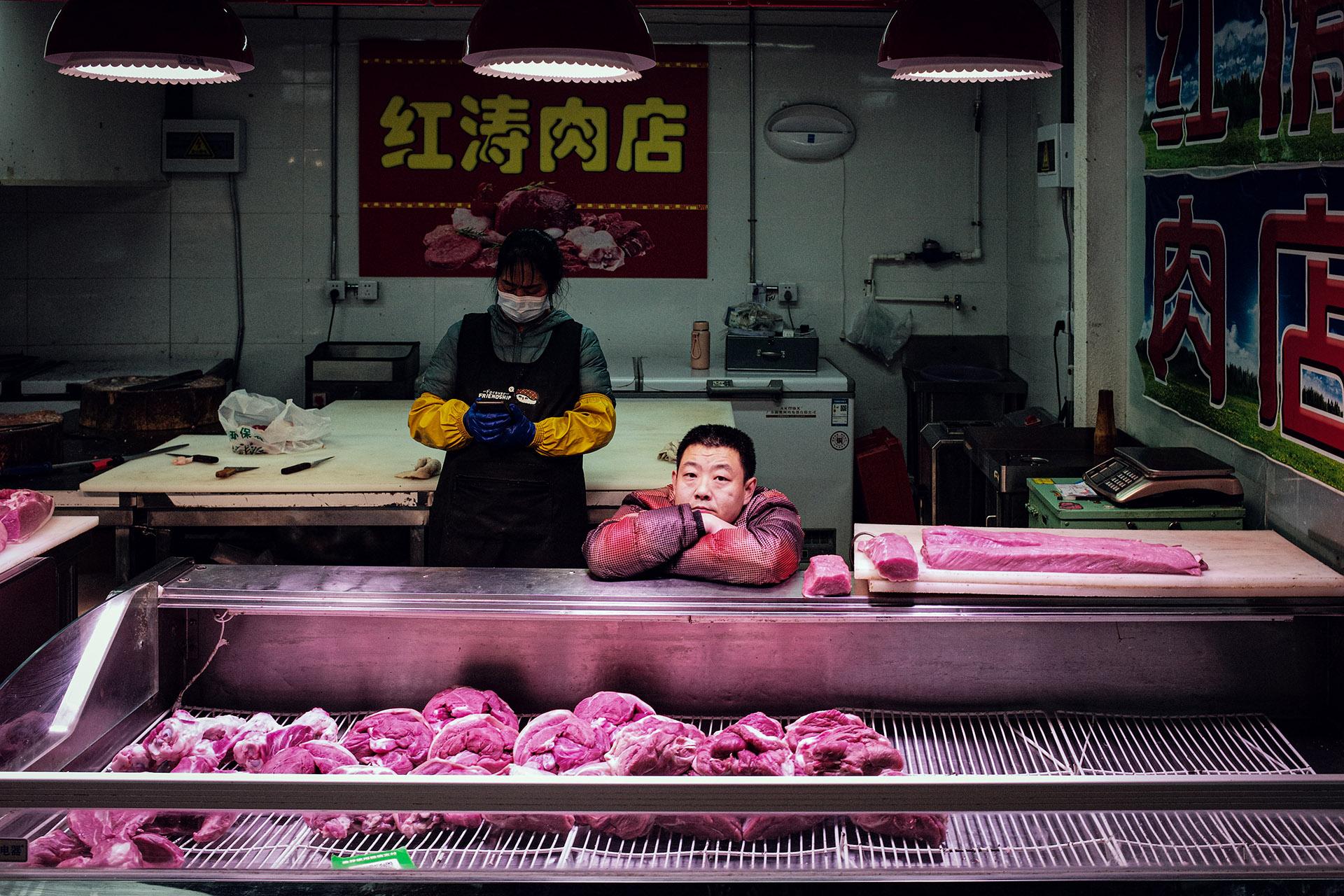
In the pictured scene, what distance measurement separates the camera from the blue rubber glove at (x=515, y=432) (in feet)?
11.8

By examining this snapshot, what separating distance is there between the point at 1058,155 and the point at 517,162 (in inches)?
119

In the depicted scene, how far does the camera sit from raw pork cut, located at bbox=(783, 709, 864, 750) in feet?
7.70

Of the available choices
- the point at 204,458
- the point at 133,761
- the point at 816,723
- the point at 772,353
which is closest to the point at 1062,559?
the point at 816,723

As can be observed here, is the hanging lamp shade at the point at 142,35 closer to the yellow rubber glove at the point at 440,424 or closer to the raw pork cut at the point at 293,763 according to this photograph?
the yellow rubber glove at the point at 440,424

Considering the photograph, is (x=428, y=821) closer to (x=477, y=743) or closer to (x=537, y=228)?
(x=477, y=743)

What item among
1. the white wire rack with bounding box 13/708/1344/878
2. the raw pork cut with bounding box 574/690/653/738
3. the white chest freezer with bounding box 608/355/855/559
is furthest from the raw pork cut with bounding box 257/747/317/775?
the white chest freezer with bounding box 608/355/855/559

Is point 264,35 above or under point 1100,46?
above

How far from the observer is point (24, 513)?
112 inches

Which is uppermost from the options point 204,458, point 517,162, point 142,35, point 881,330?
point 517,162

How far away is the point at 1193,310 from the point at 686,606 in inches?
91.0

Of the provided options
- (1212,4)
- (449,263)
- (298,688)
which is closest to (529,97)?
(449,263)

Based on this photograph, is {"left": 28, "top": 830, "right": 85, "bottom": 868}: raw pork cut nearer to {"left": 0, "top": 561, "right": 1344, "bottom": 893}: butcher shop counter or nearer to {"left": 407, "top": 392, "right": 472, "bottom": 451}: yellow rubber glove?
{"left": 0, "top": 561, "right": 1344, "bottom": 893}: butcher shop counter

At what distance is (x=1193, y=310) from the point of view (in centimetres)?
392

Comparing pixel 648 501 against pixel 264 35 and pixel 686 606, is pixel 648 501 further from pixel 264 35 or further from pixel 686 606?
pixel 264 35
